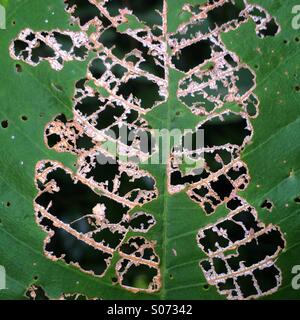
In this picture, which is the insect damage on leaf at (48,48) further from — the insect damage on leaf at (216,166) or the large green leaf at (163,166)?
the insect damage on leaf at (216,166)

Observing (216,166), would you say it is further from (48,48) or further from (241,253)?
(48,48)

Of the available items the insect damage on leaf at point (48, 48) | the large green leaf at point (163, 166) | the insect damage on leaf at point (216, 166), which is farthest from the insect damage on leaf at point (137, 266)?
the insect damage on leaf at point (48, 48)

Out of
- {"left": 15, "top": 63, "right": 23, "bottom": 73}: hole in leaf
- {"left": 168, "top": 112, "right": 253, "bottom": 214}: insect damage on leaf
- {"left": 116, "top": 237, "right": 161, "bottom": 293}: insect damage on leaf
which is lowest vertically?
{"left": 116, "top": 237, "right": 161, "bottom": 293}: insect damage on leaf

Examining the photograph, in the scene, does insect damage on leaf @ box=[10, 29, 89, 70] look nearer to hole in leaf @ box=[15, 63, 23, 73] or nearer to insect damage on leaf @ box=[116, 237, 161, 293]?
hole in leaf @ box=[15, 63, 23, 73]

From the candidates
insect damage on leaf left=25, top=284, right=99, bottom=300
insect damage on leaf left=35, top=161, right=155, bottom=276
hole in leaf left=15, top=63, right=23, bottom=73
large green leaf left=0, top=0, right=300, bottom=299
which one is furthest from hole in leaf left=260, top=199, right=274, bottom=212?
hole in leaf left=15, top=63, right=23, bottom=73

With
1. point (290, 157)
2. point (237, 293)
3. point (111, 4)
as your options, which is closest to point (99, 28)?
point (111, 4)

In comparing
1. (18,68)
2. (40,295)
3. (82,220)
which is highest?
(18,68)

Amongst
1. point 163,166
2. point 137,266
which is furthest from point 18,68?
point 137,266

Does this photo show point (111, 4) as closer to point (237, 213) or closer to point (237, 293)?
point (237, 213)
